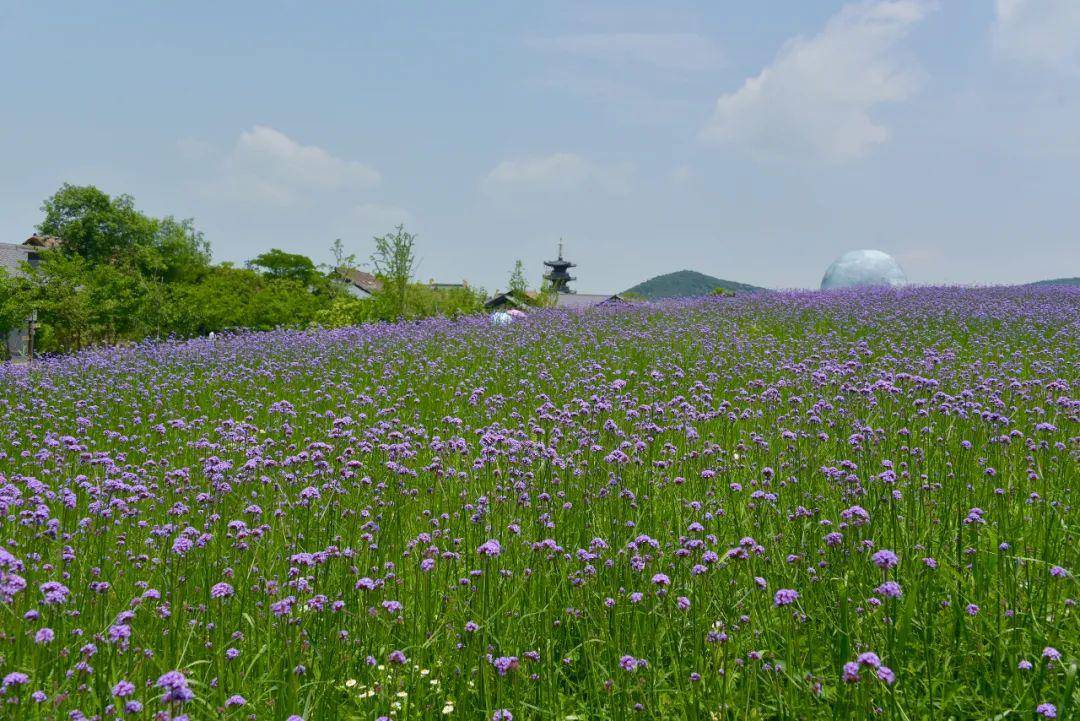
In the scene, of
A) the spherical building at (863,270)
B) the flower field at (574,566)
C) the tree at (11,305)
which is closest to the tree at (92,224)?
the tree at (11,305)

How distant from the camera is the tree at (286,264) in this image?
286 feet

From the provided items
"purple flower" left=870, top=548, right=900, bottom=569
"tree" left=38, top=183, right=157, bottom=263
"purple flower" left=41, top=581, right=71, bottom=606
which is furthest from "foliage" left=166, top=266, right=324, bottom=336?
"purple flower" left=870, top=548, right=900, bottom=569

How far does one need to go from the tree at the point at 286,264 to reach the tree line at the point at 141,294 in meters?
18.3

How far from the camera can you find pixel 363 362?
43.3 feet

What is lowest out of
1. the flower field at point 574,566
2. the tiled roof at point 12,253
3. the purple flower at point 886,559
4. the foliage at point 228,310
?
the flower field at point 574,566

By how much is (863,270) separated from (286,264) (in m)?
64.2

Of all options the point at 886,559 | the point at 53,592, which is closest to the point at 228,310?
the point at 53,592

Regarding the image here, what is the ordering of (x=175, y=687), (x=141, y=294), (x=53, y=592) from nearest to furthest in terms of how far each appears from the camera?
1. (x=175, y=687)
2. (x=53, y=592)
3. (x=141, y=294)

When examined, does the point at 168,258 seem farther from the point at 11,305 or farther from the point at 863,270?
the point at 863,270

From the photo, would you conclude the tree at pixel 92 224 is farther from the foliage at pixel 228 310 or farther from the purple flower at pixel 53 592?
the purple flower at pixel 53 592

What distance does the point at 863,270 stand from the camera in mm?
49750

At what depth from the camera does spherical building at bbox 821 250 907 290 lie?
49.0m

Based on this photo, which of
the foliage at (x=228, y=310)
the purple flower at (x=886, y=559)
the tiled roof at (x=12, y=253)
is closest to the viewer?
the purple flower at (x=886, y=559)

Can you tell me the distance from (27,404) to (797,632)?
11.8m
